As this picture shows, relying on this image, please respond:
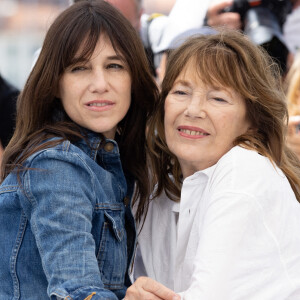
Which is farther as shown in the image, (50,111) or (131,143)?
(131,143)

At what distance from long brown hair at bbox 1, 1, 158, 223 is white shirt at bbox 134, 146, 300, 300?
1.58 ft

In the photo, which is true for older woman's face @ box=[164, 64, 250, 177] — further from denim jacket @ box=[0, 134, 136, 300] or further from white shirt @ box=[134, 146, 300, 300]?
denim jacket @ box=[0, 134, 136, 300]

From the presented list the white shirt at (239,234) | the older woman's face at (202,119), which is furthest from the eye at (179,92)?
the white shirt at (239,234)

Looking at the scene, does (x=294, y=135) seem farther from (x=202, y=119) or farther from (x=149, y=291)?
(x=149, y=291)

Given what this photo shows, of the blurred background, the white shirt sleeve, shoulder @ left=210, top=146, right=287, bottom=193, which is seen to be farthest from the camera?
the blurred background

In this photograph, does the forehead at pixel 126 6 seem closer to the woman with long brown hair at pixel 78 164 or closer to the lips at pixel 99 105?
the woman with long brown hair at pixel 78 164

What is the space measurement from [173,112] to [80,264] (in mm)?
716

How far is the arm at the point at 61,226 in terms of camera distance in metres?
1.52

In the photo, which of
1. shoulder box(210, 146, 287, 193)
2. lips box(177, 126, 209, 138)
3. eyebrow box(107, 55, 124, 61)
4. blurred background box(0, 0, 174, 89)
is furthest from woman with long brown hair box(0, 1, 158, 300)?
blurred background box(0, 0, 174, 89)

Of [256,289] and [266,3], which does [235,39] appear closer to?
[256,289]

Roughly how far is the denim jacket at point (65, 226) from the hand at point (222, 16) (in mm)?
1606

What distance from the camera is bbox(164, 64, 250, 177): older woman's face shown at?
75.1 inches

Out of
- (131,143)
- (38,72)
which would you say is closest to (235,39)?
(131,143)

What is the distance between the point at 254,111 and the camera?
1.96 meters
